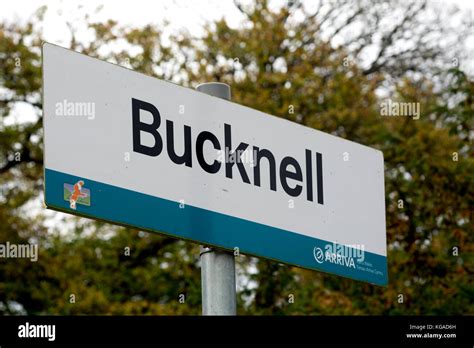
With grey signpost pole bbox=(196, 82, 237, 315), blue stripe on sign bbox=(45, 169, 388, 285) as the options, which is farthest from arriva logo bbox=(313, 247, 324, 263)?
grey signpost pole bbox=(196, 82, 237, 315)

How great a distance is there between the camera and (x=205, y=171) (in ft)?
9.52

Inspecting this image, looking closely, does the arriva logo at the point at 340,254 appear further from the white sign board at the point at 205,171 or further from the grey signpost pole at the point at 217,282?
the grey signpost pole at the point at 217,282

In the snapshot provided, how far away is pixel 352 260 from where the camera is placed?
10.5 ft

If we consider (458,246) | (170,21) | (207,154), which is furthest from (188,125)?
(170,21)

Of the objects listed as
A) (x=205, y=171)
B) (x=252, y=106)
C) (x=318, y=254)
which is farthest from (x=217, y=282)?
(x=252, y=106)

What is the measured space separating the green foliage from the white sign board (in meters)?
8.25

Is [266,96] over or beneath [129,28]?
beneath

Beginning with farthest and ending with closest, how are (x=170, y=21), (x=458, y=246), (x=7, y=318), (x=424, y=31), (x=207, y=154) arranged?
(x=424, y=31) < (x=170, y=21) < (x=458, y=246) < (x=7, y=318) < (x=207, y=154)

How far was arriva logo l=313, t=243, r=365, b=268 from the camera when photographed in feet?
10.1

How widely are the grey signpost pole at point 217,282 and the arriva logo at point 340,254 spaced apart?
0.38 metres

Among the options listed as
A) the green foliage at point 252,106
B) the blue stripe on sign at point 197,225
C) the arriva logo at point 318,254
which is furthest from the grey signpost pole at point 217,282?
the green foliage at point 252,106

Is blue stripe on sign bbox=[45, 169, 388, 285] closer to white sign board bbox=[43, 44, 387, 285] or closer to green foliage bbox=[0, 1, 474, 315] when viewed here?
white sign board bbox=[43, 44, 387, 285]

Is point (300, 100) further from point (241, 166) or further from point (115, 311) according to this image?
point (241, 166)

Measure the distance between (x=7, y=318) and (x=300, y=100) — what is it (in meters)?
10.2
